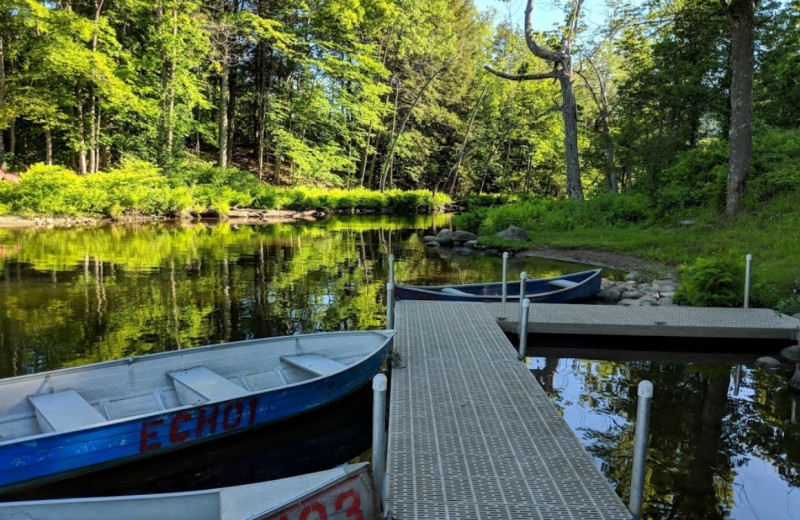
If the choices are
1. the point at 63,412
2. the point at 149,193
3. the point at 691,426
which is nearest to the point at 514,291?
the point at 691,426

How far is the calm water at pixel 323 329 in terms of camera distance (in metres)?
5.39

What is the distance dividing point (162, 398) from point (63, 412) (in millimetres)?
1098

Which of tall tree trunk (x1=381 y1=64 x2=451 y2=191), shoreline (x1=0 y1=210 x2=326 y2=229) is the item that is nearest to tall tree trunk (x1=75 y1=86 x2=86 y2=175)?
shoreline (x1=0 y1=210 x2=326 y2=229)

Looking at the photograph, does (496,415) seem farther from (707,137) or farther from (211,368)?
(707,137)

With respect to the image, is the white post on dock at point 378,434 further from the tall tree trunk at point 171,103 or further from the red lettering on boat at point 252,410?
the tall tree trunk at point 171,103

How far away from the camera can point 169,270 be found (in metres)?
15.8

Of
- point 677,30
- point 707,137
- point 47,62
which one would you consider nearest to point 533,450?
point 677,30

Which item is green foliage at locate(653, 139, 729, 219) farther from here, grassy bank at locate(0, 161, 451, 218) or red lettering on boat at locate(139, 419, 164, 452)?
grassy bank at locate(0, 161, 451, 218)

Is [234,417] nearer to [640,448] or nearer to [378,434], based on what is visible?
[378,434]

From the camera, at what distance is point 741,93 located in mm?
16719

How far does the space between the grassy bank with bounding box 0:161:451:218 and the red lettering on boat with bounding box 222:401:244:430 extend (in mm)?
24403

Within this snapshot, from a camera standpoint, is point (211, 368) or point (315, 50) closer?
point (211, 368)

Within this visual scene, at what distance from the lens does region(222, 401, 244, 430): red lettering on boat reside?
18.3 ft

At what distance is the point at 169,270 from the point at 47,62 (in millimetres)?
17538
